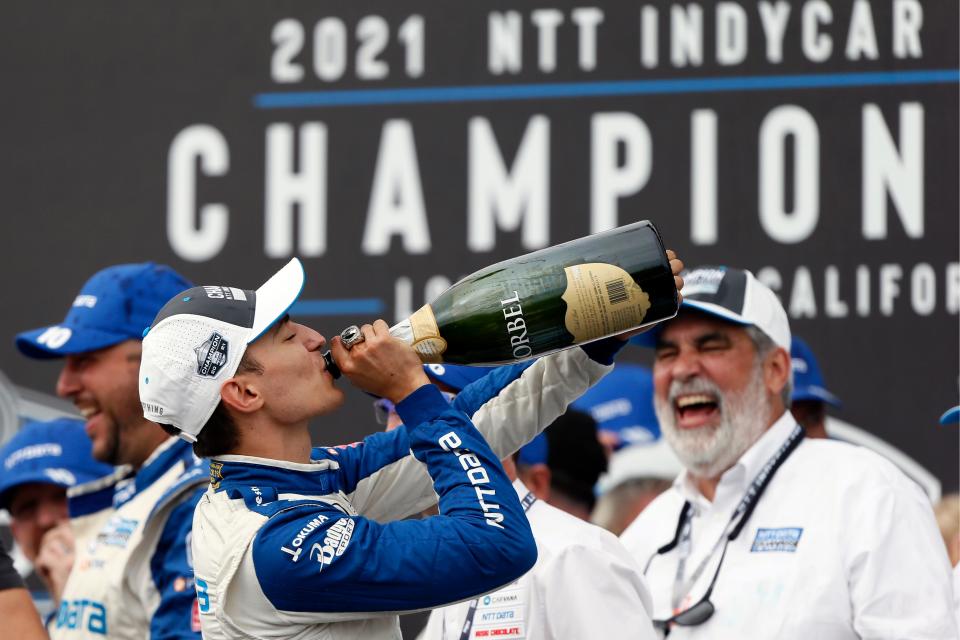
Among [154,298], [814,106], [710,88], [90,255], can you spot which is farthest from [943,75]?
[90,255]

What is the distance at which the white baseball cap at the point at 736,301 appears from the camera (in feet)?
10.5

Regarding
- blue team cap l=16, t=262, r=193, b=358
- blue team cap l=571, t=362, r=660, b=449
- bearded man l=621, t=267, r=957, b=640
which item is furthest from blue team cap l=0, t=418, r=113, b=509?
bearded man l=621, t=267, r=957, b=640

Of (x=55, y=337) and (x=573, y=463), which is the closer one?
(x=55, y=337)

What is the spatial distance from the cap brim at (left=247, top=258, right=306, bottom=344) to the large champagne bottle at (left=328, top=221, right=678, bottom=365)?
0.17 meters

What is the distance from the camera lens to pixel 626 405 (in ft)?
14.6

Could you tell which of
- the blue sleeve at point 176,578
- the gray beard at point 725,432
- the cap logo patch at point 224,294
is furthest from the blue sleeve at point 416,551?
the gray beard at point 725,432

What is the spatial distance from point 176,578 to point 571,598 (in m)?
0.80

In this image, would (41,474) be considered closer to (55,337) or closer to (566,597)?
(55,337)

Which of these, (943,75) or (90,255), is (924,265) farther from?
(90,255)

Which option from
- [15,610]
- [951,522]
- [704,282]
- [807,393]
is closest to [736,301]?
[704,282]

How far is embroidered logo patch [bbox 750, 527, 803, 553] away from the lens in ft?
9.36

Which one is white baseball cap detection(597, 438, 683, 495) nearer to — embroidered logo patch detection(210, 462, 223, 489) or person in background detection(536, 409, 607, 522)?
person in background detection(536, 409, 607, 522)

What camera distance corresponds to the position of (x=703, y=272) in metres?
3.30

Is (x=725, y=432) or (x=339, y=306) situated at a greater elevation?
(x=339, y=306)
